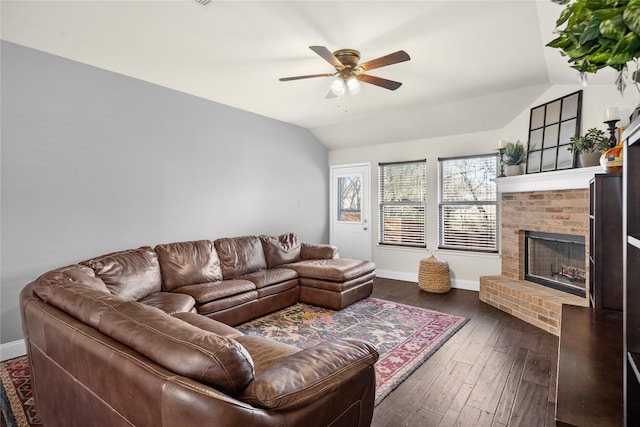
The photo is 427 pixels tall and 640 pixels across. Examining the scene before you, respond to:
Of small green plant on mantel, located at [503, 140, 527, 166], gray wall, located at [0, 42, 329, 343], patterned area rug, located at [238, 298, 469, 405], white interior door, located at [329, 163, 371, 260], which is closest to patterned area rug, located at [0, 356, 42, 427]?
gray wall, located at [0, 42, 329, 343]

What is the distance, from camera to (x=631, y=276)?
97cm

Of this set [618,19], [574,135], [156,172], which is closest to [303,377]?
A: [618,19]

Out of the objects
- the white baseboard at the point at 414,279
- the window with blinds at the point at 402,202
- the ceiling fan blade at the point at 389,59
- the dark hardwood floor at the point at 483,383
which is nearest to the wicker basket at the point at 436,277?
the white baseboard at the point at 414,279

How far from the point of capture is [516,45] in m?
2.92

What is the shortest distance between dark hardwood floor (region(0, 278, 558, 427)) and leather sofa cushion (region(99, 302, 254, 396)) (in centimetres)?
135

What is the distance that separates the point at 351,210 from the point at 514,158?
9.55ft

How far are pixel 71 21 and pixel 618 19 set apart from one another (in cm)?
335

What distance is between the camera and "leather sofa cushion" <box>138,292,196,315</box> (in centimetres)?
282

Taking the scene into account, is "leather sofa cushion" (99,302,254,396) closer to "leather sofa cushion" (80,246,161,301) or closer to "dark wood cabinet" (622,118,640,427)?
"dark wood cabinet" (622,118,640,427)

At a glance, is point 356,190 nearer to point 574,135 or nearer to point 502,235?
point 502,235

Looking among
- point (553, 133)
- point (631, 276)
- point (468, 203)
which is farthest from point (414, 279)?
point (631, 276)

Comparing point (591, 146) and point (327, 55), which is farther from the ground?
point (327, 55)

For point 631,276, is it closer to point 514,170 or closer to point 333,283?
point 333,283

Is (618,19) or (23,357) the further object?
(23,357)
